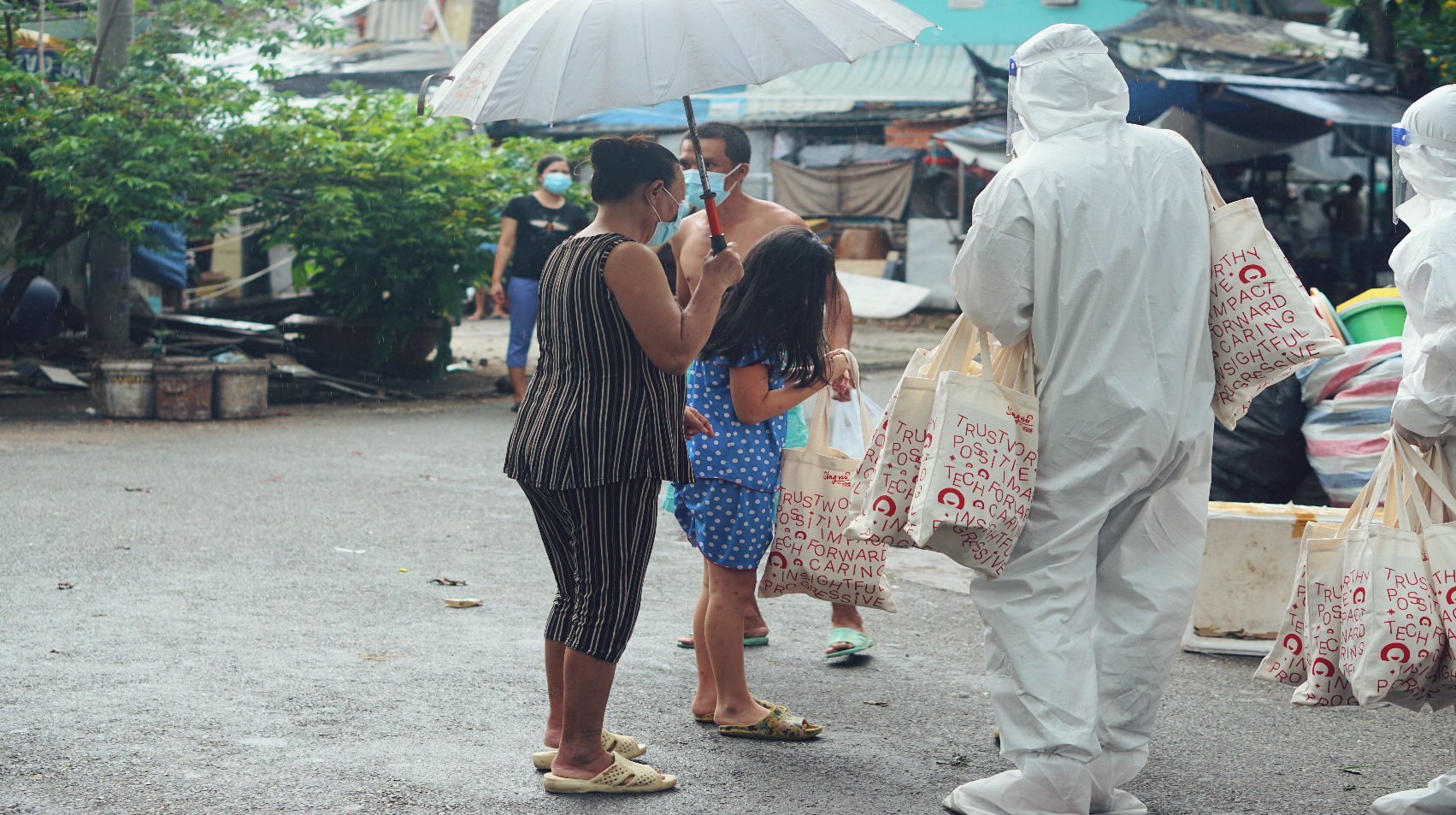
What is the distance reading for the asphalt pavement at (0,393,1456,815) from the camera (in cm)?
343

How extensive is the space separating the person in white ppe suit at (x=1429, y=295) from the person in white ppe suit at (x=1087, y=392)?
52cm

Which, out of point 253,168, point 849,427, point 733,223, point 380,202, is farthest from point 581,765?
point 253,168

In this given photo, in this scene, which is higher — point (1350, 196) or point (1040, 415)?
point (1350, 196)

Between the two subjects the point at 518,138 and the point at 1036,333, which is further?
the point at 518,138

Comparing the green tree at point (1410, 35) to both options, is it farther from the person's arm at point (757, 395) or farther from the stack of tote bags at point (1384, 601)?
the person's arm at point (757, 395)

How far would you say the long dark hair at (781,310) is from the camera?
3.83 m

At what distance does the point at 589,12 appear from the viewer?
3.57 metres

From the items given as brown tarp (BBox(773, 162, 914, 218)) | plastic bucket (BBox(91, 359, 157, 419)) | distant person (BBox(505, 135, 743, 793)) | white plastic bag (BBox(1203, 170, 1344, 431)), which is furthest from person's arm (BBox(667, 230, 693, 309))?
brown tarp (BBox(773, 162, 914, 218))

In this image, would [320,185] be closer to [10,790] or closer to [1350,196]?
[10,790]

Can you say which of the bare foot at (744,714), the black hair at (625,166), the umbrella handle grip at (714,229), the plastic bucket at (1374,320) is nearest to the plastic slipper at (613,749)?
the bare foot at (744,714)

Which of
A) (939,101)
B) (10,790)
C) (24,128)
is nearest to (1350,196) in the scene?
(939,101)

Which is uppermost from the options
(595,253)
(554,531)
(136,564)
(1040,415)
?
(595,253)

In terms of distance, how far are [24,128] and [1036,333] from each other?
30.3 feet

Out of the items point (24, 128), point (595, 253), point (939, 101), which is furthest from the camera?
point (939, 101)
